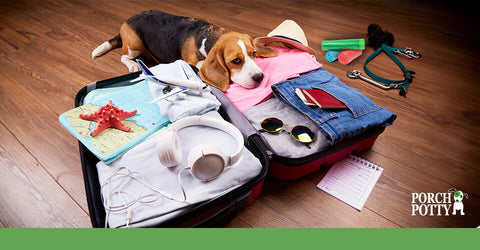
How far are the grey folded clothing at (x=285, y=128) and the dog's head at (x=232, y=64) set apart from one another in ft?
0.54

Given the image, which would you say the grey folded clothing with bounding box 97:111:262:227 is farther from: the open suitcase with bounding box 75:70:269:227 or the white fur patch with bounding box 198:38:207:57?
the white fur patch with bounding box 198:38:207:57

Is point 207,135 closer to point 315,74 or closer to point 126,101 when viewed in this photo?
point 126,101

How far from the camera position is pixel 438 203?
100 centimetres

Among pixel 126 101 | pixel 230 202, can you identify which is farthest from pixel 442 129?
pixel 126 101

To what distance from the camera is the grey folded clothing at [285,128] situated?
0.99 m

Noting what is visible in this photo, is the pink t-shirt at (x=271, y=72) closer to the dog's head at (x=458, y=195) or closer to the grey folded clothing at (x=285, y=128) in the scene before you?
the grey folded clothing at (x=285, y=128)

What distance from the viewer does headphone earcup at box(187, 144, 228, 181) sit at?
28.3 inches

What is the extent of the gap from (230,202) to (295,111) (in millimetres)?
516

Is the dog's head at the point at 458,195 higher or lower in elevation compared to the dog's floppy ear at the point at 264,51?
lower

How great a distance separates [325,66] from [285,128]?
875mm

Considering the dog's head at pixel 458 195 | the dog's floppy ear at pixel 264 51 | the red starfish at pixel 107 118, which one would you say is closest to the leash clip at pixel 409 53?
the dog's floppy ear at pixel 264 51

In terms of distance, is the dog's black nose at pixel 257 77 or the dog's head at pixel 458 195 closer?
the dog's head at pixel 458 195

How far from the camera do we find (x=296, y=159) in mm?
948

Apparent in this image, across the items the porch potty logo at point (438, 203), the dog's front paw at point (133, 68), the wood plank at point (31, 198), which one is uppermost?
the dog's front paw at point (133, 68)
